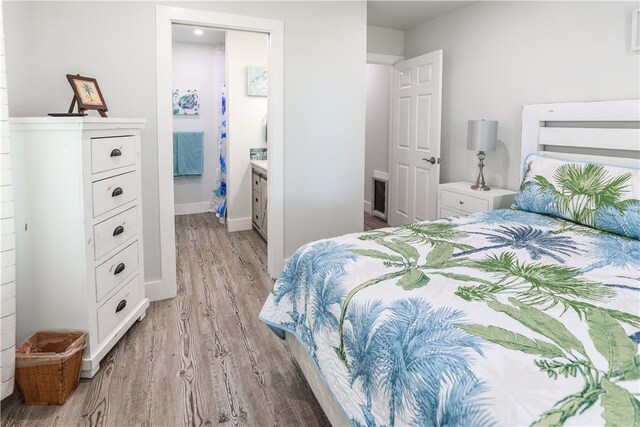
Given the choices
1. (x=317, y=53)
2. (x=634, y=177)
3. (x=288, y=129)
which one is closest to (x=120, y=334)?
(x=288, y=129)

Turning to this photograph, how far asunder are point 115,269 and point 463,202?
2720 mm

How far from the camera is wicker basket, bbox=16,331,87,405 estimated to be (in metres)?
1.85

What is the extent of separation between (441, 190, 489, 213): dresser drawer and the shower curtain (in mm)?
2815

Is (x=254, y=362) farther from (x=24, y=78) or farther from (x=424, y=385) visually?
(x=24, y=78)

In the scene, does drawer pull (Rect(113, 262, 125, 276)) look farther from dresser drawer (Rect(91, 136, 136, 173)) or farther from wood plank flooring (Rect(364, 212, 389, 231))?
wood plank flooring (Rect(364, 212, 389, 231))

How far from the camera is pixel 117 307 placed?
2.36 metres

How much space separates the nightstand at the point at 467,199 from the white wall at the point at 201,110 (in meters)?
3.56

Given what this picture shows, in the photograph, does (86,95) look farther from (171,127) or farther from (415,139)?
(415,139)

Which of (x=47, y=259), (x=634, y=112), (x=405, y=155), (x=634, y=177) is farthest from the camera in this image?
(x=405, y=155)

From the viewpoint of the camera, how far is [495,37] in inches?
145

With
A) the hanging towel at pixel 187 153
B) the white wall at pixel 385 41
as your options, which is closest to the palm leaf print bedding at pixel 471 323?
the white wall at pixel 385 41

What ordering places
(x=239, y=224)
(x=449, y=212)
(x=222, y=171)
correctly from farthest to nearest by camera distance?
(x=222, y=171)
(x=239, y=224)
(x=449, y=212)

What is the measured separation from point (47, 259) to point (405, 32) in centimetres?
438

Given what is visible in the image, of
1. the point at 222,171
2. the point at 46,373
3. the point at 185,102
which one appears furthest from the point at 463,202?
the point at 185,102
